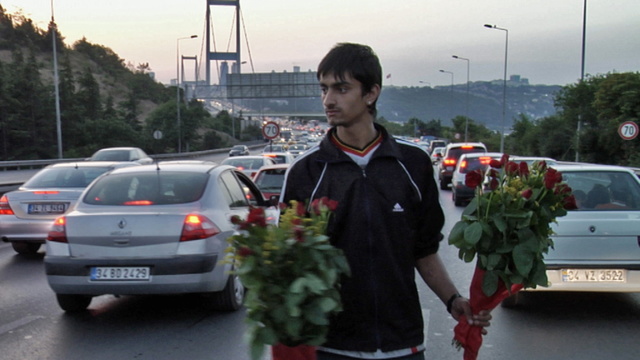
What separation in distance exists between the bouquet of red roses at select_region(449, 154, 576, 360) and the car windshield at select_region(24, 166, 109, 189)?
1021cm

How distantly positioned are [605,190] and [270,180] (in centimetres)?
818

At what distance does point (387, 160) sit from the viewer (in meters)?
2.68

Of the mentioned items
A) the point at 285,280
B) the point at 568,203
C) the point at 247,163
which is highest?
the point at 568,203

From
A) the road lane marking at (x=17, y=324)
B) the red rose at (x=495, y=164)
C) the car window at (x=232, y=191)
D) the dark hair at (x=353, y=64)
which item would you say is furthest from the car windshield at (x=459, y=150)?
the dark hair at (x=353, y=64)

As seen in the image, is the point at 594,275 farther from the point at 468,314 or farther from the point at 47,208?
the point at 47,208

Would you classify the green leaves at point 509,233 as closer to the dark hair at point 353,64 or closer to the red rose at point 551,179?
the red rose at point 551,179

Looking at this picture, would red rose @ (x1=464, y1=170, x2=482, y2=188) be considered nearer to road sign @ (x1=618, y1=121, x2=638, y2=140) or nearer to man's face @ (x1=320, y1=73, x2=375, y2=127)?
man's face @ (x1=320, y1=73, x2=375, y2=127)

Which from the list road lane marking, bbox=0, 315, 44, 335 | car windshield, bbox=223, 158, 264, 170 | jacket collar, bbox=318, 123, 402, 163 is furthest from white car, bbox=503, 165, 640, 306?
car windshield, bbox=223, 158, 264, 170

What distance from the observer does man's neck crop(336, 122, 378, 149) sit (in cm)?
276

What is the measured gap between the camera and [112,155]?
92.9 feet

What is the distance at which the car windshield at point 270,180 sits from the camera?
1471 centimetres

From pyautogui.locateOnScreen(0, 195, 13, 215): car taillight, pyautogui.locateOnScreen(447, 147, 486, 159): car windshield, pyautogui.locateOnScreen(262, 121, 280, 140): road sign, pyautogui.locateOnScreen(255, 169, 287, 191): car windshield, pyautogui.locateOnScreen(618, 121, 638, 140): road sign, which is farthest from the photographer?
pyautogui.locateOnScreen(262, 121, 280, 140): road sign

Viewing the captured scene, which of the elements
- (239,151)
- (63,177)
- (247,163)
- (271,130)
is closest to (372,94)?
(63,177)

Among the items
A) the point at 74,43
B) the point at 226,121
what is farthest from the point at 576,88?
the point at 74,43
